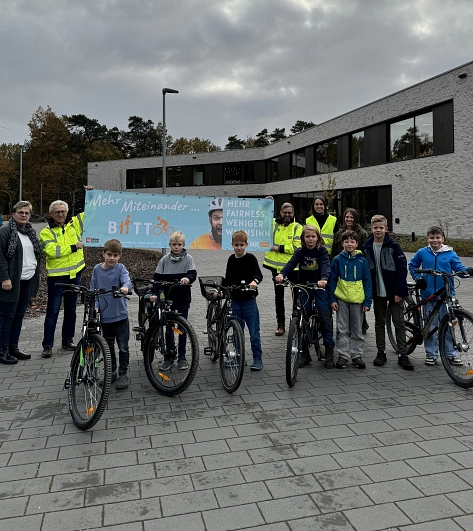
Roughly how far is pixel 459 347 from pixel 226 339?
2478 mm

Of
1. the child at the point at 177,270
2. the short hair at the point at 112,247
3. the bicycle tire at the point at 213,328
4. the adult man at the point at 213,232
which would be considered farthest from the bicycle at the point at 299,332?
the adult man at the point at 213,232

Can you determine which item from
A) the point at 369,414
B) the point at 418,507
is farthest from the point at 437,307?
the point at 418,507

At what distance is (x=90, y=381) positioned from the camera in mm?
4055

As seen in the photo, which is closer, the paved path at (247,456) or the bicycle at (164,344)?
the paved path at (247,456)

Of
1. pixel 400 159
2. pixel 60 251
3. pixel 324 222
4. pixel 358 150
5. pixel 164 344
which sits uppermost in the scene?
pixel 358 150

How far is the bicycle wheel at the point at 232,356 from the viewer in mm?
4641

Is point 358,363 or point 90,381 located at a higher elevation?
point 90,381

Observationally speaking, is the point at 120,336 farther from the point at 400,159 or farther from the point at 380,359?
the point at 400,159

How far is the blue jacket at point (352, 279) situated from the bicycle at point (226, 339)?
4.29 ft

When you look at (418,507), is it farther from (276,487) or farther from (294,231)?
(294,231)

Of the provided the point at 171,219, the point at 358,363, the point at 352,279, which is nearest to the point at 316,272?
the point at 352,279

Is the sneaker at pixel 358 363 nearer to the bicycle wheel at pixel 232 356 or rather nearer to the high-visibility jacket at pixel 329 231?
the bicycle wheel at pixel 232 356

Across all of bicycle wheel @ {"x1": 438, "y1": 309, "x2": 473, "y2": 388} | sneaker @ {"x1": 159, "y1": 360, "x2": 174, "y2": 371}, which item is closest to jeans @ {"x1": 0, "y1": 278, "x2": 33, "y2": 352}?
sneaker @ {"x1": 159, "y1": 360, "x2": 174, "y2": 371}

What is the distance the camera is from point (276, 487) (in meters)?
2.97
